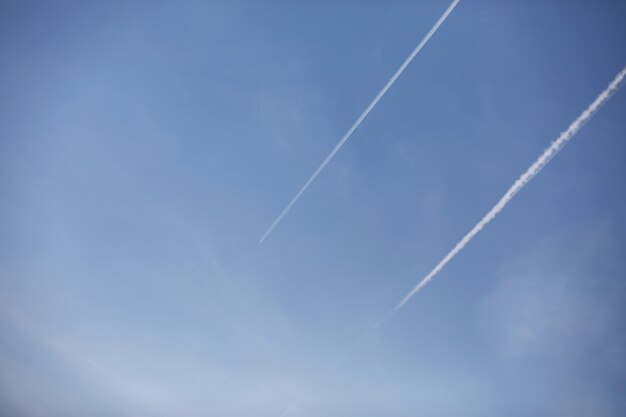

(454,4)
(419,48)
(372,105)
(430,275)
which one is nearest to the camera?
(454,4)

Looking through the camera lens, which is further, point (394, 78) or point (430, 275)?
point (430, 275)

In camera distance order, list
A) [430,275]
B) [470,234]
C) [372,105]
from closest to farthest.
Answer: [372,105] < [470,234] < [430,275]

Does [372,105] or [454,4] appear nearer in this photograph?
[454,4]

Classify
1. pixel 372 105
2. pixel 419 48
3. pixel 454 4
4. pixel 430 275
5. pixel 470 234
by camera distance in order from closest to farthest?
pixel 454 4 < pixel 419 48 < pixel 372 105 < pixel 470 234 < pixel 430 275

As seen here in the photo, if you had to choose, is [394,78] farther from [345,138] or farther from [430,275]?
[430,275]

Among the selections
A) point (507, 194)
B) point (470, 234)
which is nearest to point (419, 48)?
point (507, 194)

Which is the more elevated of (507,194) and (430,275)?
(507,194)

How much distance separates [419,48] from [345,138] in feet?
16.5

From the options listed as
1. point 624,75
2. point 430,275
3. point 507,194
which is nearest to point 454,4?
point 624,75

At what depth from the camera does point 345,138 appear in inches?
571

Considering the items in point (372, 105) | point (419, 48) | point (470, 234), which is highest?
point (419, 48)

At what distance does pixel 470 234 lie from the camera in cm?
Answer: 1548

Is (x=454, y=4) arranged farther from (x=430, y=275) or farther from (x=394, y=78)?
(x=430, y=275)

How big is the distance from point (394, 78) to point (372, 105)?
149 cm
